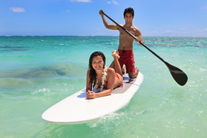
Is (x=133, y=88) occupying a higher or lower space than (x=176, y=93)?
higher

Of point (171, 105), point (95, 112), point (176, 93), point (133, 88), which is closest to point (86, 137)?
point (95, 112)

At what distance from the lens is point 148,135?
100 inches

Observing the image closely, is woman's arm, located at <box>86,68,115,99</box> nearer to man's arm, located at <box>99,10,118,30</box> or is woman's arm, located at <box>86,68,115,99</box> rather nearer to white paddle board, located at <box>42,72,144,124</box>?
white paddle board, located at <box>42,72,144,124</box>

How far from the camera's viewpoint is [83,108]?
242 cm

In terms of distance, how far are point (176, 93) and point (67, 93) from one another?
9.15ft

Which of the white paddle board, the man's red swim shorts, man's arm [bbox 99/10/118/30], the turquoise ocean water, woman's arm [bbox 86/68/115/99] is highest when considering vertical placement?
man's arm [bbox 99/10/118/30]

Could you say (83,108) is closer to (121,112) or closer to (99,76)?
(99,76)

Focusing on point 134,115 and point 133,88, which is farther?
point 133,88

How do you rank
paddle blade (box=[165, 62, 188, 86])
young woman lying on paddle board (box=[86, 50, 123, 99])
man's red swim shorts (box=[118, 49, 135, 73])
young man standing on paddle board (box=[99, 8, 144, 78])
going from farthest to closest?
man's red swim shorts (box=[118, 49, 135, 73])
young man standing on paddle board (box=[99, 8, 144, 78])
paddle blade (box=[165, 62, 188, 86])
young woman lying on paddle board (box=[86, 50, 123, 99])

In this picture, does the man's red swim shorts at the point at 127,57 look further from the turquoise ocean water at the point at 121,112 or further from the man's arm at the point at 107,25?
the turquoise ocean water at the point at 121,112

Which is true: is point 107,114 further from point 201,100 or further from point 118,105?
point 201,100

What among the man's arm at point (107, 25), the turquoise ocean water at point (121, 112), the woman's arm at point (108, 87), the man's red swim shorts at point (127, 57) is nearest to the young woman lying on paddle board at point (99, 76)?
the woman's arm at point (108, 87)

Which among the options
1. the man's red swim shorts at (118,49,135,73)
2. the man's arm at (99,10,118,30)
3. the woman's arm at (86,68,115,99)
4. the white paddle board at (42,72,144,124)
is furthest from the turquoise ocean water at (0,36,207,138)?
the man's arm at (99,10,118,30)

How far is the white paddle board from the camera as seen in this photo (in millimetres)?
2131
